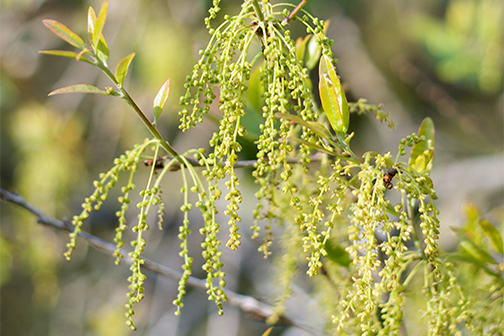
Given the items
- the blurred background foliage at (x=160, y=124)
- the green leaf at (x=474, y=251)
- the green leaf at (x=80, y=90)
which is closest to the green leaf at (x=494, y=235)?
the green leaf at (x=474, y=251)

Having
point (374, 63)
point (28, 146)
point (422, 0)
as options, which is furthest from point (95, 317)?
point (422, 0)

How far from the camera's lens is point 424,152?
2.12ft

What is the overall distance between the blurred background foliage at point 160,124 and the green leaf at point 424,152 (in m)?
1.42

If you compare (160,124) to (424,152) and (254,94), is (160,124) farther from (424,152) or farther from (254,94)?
(424,152)

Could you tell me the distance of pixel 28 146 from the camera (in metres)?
2.32

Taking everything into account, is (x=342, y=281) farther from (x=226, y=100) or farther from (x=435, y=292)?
(x=226, y=100)

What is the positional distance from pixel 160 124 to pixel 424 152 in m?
2.50

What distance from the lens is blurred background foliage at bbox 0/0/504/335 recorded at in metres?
2.27

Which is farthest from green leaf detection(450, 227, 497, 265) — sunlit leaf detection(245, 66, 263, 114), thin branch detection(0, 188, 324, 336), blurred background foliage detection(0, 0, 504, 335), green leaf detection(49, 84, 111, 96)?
blurred background foliage detection(0, 0, 504, 335)

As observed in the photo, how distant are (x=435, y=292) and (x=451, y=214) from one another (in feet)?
6.35

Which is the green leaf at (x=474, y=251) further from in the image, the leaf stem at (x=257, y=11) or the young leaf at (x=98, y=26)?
the young leaf at (x=98, y=26)

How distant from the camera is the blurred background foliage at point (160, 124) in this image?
227cm

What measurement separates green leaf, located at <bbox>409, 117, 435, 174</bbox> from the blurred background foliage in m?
1.42

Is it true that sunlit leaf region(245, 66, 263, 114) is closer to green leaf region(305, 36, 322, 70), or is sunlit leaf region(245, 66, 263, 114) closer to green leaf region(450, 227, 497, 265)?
green leaf region(305, 36, 322, 70)
